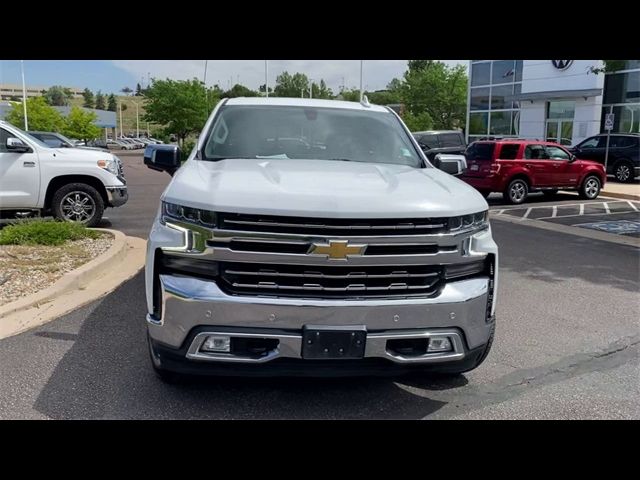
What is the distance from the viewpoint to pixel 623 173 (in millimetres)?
20781

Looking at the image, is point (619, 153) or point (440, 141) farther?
point (440, 141)

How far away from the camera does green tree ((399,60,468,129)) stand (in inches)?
1989

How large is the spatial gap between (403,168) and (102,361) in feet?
8.52

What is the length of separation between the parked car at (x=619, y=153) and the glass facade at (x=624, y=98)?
5.71 metres

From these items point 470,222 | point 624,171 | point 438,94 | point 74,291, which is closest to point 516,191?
point 624,171

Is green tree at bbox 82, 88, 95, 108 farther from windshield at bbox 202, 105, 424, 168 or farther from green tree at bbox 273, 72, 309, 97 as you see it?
windshield at bbox 202, 105, 424, 168

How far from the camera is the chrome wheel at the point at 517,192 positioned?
1540 centimetres

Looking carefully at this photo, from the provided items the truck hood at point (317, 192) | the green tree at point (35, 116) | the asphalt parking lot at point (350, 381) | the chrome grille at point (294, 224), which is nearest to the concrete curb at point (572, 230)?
the asphalt parking lot at point (350, 381)

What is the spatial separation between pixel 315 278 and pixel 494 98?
34.4 m

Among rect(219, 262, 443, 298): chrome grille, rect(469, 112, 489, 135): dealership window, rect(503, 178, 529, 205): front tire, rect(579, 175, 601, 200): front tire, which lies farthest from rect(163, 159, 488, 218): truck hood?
rect(469, 112, 489, 135): dealership window

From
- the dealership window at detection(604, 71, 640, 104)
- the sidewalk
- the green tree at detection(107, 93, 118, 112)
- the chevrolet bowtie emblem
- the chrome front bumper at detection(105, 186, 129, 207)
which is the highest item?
the green tree at detection(107, 93, 118, 112)

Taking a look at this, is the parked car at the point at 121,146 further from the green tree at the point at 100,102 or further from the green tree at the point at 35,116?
the green tree at the point at 100,102

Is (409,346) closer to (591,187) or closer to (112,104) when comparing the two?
(591,187)

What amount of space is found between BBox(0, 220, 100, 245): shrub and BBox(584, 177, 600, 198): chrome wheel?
13.9 m
